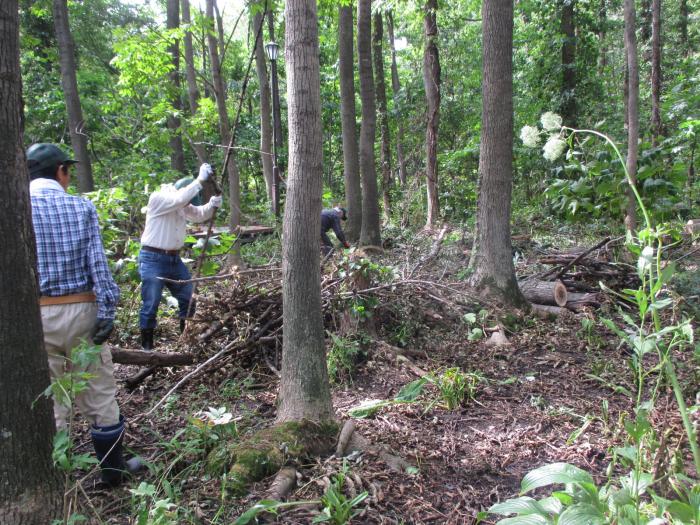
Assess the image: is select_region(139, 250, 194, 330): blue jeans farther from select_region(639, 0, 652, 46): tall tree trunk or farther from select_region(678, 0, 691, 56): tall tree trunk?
select_region(678, 0, 691, 56): tall tree trunk

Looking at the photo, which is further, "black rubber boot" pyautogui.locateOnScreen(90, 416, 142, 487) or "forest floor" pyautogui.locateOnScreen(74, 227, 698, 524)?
"black rubber boot" pyautogui.locateOnScreen(90, 416, 142, 487)

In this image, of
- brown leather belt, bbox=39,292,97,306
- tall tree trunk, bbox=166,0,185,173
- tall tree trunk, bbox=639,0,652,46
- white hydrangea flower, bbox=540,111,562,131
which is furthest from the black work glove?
tall tree trunk, bbox=639,0,652,46

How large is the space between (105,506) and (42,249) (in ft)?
4.84

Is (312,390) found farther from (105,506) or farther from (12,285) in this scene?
(12,285)

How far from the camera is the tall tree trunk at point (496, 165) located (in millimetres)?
5875

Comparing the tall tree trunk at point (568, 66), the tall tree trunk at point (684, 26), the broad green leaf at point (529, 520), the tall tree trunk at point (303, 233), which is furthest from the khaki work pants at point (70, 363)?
the tall tree trunk at point (684, 26)

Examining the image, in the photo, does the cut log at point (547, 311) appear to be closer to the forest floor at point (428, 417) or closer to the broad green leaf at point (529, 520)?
the forest floor at point (428, 417)

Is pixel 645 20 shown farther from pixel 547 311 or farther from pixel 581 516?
pixel 581 516

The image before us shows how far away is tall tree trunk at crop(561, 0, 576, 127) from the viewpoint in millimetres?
12695

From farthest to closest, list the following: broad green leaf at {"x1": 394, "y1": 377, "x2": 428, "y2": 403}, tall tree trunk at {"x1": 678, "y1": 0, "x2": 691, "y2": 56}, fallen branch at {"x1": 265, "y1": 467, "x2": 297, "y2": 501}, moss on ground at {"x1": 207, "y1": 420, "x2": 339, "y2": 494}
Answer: tall tree trunk at {"x1": 678, "y1": 0, "x2": 691, "y2": 56}, broad green leaf at {"x1": 394, "y1": 377, "x2": 428, "y2": 403}, moss on ground at {"x1": 207, "y1": 420, "x2": 339, "y2": 494}, fallen branch at {"x1": 265, "y1": 467, "x2": 297, "y2": 501}

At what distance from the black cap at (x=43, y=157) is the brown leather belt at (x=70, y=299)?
777 millimetres

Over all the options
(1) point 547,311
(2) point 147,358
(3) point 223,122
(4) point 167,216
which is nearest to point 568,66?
(1) point 547,311

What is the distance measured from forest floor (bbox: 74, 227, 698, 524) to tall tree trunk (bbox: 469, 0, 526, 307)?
1.75 feet

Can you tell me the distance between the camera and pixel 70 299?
2.90m
